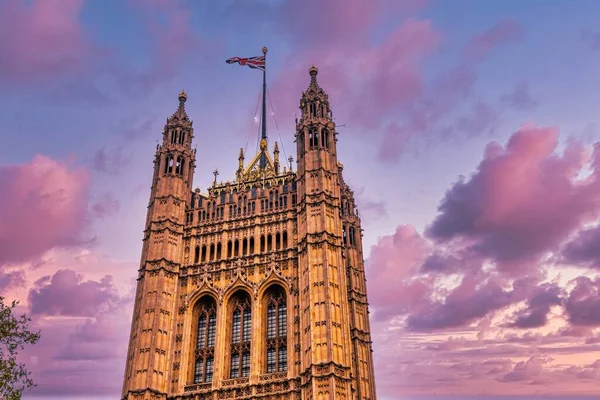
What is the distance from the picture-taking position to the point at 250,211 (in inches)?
2232

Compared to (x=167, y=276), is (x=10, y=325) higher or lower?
lower

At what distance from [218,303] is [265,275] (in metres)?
4.51

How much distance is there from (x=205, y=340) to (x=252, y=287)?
5791 millimetres

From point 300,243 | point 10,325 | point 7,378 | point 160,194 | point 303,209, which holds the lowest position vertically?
point 7,378

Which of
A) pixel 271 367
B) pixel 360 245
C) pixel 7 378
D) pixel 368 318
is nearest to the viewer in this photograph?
pixel 7 378

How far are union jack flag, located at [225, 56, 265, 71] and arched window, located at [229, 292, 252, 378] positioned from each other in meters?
30.1

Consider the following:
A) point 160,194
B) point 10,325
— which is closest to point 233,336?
point 160,194

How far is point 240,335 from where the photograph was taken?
166 ft

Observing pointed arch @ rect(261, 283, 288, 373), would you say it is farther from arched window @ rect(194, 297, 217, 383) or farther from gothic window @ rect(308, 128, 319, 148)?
gothic window @ rect(308, 128, 319, 148)

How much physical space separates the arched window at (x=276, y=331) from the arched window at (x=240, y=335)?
5.47 ft

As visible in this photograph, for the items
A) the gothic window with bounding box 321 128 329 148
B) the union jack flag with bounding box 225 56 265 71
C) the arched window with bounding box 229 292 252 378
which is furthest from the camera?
the union jack flag with bounding box 225 56 265 71

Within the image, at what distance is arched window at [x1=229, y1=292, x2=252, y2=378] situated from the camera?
4909 cm

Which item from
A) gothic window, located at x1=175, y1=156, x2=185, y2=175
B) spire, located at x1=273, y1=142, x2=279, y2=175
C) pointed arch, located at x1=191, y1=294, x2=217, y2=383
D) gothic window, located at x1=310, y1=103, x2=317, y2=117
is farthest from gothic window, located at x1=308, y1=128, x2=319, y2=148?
pointed arch, located at x1=191, y1=294, x2=217, y2=383

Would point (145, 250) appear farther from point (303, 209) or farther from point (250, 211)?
point (303, 209)
